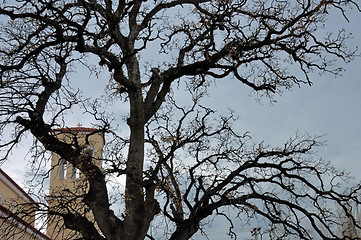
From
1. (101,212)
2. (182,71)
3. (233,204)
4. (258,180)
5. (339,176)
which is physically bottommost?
(101,212)

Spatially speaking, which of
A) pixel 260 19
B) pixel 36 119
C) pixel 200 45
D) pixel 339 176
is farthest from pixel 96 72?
pixel 339 176

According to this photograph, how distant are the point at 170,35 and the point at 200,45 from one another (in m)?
1.07

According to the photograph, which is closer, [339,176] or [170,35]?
[339,176]

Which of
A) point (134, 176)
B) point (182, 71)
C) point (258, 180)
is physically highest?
point (182, 71)

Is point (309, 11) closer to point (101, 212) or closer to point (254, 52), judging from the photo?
point (254, 52)

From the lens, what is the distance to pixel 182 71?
457 inches

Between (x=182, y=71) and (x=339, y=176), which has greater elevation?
(x=182, y=71)

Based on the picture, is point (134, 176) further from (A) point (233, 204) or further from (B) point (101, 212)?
(A) point (233, 204)

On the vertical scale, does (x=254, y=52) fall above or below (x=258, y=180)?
above

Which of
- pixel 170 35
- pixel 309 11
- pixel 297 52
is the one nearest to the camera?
pixel 309 11

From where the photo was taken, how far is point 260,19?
11.6m

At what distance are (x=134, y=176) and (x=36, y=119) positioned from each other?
2661mm

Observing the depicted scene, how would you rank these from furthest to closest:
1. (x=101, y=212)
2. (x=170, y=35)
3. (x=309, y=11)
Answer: (x=170, y=35)
(x=309, y=11)
(x=101, y=212)

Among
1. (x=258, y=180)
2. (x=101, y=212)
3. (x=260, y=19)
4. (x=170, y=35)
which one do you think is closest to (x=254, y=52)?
(x=260, y=19)
